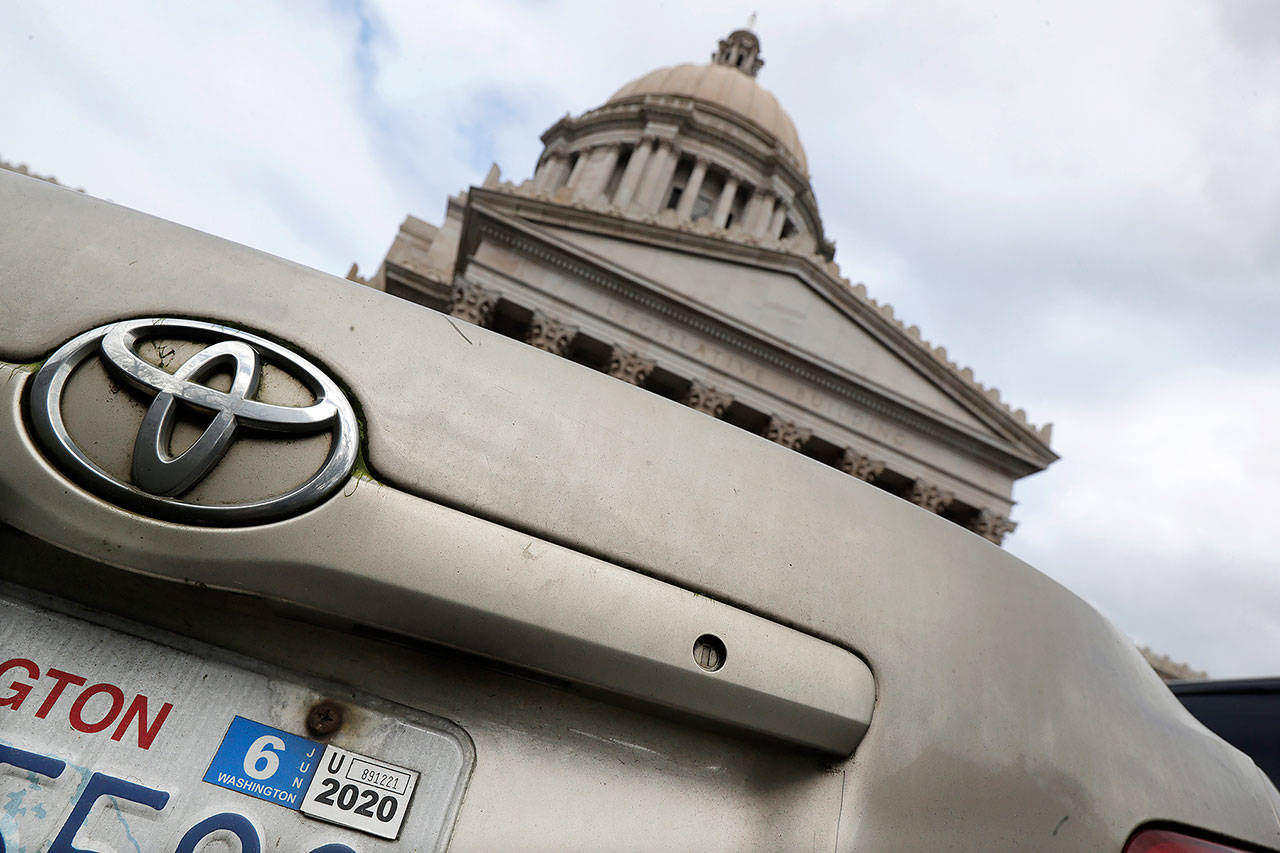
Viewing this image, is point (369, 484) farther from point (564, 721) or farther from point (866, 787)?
point (866, 787)

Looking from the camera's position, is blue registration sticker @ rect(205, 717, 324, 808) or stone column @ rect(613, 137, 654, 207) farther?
stone column @ rect(613, 137, 654, 207)

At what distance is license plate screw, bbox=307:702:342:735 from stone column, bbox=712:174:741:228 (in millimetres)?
31133

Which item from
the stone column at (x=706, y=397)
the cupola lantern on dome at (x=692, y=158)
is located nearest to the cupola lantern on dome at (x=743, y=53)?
the cupola lantern on dome at (x=692, y=158)

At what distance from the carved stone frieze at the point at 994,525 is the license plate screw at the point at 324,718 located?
67.7 ft

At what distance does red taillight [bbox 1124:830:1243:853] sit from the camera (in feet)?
3.45

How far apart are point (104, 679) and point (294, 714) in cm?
22

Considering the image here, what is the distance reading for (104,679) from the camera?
2.78 feet

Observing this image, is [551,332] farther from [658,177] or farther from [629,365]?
[658,177]

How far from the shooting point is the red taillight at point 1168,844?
1053mm

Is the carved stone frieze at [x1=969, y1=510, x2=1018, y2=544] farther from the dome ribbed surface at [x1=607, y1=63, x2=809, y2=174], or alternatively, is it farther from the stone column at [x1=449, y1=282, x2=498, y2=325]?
the dome ribbed surface at [x1=607, y1=63, x2=809, y2=174]

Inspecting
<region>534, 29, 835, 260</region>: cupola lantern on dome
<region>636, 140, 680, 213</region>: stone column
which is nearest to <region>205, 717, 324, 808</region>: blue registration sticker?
<region>534, 29, 835, 260</region>: cupola lantern on dome

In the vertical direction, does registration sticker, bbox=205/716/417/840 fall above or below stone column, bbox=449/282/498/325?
below

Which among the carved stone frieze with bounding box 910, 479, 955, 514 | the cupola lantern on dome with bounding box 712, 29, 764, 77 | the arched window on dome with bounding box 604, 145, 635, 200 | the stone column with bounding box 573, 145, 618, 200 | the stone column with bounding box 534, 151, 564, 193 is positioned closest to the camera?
the carved stone frieze with bounding box 910, 479, 955, 514

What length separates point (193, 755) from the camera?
0.84 m
